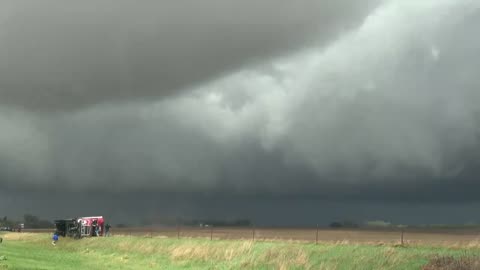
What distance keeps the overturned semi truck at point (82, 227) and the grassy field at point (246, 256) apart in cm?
3038

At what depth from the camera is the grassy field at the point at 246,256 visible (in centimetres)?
3619

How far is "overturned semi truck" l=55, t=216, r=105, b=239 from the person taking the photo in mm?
92562

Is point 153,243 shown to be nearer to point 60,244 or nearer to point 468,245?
point 60,244

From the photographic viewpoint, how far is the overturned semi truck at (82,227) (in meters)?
92.6

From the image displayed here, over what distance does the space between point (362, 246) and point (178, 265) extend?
653 inches

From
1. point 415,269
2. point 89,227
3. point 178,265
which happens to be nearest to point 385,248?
point 415,269

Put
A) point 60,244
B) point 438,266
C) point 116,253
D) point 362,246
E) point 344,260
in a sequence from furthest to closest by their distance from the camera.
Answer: point 60,244
point 116,253
point 362,246
point 344,260
point 438,266

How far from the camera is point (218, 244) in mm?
54625

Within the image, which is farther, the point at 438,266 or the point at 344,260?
the point at 344,260

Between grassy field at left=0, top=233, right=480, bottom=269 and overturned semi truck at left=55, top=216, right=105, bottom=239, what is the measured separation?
3038 centimetres

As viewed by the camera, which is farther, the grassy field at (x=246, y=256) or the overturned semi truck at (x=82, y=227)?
the overturned semi truck at (x=82, y=227)

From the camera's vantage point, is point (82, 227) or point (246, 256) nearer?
point (246, 256)

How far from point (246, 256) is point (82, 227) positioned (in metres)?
55.1

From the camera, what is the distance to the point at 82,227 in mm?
92875
